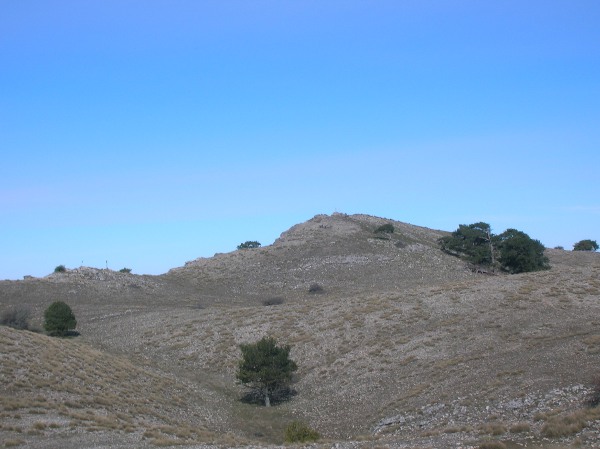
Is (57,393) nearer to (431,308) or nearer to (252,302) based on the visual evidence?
(431,308)

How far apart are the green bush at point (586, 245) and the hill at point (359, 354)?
65022 millimetres

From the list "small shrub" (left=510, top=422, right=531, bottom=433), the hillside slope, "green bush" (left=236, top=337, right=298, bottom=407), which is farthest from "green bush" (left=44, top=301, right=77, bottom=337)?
"small shrub" (left=510, top=422, right=531, bottom=433)

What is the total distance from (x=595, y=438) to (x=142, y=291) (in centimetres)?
6239

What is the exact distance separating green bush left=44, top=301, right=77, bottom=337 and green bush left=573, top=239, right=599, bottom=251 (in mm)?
109916

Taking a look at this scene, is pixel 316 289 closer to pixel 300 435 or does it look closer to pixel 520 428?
pixel 300 435

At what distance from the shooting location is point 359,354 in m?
39.5

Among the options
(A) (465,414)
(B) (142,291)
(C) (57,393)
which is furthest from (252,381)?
(B) (142,291)

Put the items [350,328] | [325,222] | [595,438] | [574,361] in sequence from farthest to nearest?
[325,222] < [350,328] < [574,361] < [595,438]

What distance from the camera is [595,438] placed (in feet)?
53.8

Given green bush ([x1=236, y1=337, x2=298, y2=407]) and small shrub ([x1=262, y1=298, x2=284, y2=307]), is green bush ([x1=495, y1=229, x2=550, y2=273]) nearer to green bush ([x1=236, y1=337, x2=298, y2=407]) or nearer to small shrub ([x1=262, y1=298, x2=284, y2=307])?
small shrub ([x1=262, y1=298, x2=284, y2=307])

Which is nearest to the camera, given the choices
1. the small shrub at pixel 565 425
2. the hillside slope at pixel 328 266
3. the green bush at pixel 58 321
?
the small shrub at pixel 565 425

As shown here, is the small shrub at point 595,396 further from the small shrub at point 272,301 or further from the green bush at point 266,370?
the small shrub at point 272,301

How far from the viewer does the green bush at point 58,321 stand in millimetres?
49344

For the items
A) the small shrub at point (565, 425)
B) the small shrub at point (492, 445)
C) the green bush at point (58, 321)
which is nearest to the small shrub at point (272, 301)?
the green bush at point (58, 321)
